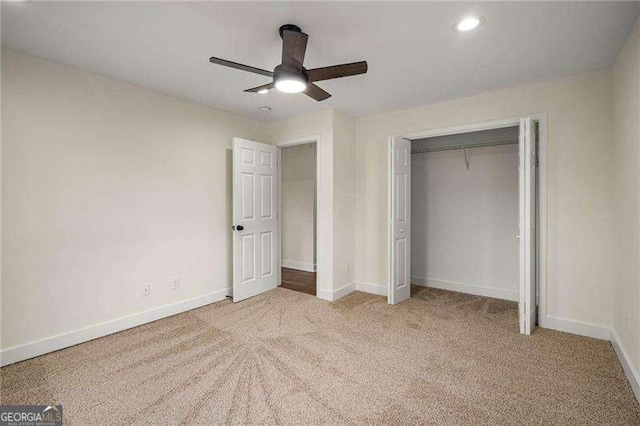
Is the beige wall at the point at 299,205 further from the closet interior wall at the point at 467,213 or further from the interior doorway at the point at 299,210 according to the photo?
the closet interior wall at the point at 467,213

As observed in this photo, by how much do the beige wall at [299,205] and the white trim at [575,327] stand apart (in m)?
3.62

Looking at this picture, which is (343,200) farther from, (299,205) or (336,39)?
(336,39)

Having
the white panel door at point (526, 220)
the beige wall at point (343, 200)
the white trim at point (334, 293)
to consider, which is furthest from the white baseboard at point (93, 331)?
the white panel door at point (526, 220)

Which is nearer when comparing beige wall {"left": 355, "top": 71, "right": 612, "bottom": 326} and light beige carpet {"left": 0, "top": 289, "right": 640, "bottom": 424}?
light beige carpet {"left": 0, "top": 289, "right": 640, "bottom": 424}

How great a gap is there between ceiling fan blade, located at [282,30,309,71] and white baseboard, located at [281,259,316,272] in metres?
4.16

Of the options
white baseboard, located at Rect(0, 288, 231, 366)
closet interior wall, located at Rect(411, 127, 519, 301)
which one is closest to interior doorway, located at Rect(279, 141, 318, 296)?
closet interior wall, located at Rect(411, 127, 519, 301)

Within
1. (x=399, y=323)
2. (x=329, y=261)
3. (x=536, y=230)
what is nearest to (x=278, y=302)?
(x=329, y=261)

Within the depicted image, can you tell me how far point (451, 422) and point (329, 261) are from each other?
2382 mm

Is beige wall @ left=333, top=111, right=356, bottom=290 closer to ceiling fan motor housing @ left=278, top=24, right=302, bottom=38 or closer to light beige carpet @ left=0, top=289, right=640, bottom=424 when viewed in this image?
light beige carpet @ left=0, top=289, right=640, bottom=424

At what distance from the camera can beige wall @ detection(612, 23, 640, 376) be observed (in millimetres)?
2062

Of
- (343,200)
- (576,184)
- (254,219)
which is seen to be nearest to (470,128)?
(576,184)

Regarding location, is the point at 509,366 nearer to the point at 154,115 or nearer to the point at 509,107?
the point at 509,107

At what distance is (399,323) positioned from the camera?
321 centimetres

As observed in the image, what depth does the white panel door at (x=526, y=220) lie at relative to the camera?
287 cm
